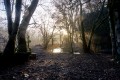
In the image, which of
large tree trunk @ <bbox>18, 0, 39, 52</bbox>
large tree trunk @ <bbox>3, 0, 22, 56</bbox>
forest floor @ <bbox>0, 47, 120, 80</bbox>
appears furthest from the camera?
large tree trunk @ <bbox>18, 0, 39, 52</bbox>

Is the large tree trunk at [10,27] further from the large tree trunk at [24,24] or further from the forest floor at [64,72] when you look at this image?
the large tree trunk at [24,24]

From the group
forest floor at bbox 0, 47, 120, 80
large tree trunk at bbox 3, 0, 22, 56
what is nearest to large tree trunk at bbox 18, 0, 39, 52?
large tree trunk at bbox 3, 0, 22, 56

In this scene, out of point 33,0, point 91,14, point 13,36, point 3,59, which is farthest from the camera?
point 91,14

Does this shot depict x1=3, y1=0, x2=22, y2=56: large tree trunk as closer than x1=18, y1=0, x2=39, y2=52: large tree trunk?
Yes

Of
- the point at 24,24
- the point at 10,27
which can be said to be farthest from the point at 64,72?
the point at 24,24

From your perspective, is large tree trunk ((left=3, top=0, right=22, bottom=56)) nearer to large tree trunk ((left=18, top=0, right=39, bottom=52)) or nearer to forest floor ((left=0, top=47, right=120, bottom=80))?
forest floor ((left=0, top=47, right=120, bottom=80))

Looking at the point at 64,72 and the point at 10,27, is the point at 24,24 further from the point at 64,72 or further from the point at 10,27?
the point at 64,72

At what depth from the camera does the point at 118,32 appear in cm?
1325

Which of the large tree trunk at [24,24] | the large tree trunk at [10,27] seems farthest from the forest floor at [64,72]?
the large tree trunk at [24,24]

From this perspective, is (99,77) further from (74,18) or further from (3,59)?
(74,18)

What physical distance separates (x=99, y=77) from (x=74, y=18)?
2458 cm

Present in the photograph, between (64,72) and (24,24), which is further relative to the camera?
(24,24)

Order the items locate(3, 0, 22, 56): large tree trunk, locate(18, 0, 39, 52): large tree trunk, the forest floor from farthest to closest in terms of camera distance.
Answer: locate(18, 0, 39, 52): large tree trunk → locate(3, 0, 22, 56): large tree trunk → the forest floor

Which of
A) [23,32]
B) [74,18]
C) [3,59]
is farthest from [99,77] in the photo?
[74,18]
